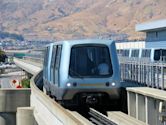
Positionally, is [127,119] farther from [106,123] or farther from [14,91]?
[14,91]

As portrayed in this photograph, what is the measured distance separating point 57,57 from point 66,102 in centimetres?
195

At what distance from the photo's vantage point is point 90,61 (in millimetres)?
18031

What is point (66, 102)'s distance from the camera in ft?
59.7

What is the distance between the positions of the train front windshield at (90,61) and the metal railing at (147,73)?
180 cm

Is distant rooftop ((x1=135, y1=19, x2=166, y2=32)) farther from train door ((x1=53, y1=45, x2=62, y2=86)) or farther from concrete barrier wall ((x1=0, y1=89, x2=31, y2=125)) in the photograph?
train door ((x1=53, y1=45, x2=62, y2=86))

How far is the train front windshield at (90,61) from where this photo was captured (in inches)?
705

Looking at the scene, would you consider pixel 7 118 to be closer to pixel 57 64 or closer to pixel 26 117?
pixel 26 117

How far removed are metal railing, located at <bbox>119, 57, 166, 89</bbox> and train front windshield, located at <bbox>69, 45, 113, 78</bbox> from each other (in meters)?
1.80

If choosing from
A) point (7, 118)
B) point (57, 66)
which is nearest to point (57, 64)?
point (57, 66)

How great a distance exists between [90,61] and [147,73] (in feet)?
10.2

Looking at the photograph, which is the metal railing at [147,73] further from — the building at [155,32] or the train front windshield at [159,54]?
the building at [155,32]

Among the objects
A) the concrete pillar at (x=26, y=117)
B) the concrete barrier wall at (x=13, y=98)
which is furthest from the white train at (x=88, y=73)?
the concrete barrier wall at (x=13, y=98)

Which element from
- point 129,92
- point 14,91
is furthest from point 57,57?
point 14,91

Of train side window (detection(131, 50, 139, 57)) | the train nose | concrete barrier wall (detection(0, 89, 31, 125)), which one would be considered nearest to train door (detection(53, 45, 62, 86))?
the train nose
